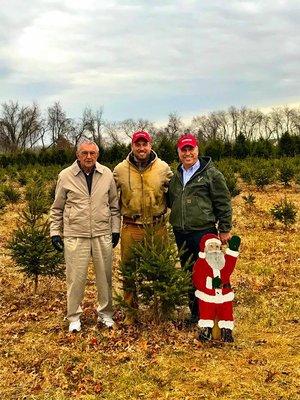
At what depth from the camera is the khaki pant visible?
557cm

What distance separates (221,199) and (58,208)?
1.88 meters

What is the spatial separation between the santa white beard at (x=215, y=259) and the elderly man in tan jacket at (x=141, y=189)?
0.63m

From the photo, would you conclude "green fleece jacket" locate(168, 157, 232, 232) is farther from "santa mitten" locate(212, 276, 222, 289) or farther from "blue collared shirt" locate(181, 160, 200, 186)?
"santa mitten" locate(212, 276, 222, 289)

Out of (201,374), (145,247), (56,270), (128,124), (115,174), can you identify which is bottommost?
(201,374)

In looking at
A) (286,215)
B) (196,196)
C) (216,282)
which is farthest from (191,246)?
(286,215)

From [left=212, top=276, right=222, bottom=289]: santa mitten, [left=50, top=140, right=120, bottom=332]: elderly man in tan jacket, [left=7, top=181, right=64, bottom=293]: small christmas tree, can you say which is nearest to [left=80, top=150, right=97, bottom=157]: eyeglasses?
[left=50, top=140, right=120, bottom=332]: elderly man in tan jacket

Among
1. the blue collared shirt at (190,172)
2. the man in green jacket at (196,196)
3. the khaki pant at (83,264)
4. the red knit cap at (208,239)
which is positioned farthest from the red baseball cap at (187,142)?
the khaki pant at (83,264)

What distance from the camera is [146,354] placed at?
514 centimetres

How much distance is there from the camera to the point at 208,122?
95062mm

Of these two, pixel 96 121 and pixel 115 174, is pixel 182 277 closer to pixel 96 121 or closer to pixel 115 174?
pixel 115 174

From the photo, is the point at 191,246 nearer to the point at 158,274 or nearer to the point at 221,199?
the point at 158,274

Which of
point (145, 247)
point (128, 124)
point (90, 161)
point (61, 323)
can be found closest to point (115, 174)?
point (90, 161)

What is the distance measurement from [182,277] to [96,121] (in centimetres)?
8320

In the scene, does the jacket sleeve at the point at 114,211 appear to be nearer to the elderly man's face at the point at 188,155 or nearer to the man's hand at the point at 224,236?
the elderly man's face at the point at 188,155
